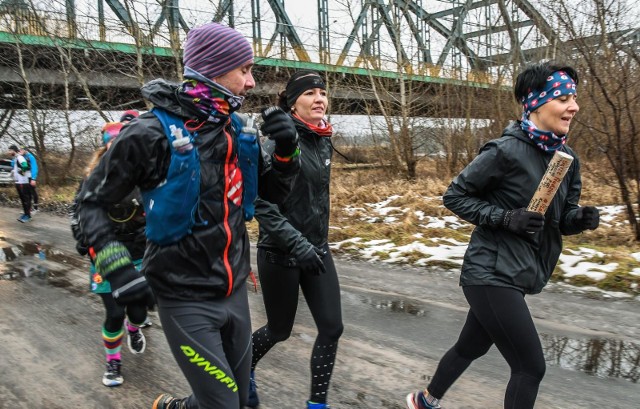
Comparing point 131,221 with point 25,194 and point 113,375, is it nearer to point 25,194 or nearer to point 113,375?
point 113,375

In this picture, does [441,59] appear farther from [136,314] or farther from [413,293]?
[136,314]

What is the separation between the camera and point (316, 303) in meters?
3.14

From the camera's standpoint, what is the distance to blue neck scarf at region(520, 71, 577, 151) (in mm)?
2637

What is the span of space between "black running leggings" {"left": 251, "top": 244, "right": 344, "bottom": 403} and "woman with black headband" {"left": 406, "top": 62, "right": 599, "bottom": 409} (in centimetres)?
82

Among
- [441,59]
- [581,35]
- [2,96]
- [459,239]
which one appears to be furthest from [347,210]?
[2,96]

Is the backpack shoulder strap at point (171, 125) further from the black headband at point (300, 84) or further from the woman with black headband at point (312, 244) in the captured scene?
the black headband at point (300, 84)

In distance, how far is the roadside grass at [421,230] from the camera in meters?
6.51

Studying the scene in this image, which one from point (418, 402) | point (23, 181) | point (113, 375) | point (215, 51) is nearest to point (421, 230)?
point (418, 402)

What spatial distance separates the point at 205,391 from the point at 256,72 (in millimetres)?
21454

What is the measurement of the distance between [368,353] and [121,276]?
282cm

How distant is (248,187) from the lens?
7.71 ft

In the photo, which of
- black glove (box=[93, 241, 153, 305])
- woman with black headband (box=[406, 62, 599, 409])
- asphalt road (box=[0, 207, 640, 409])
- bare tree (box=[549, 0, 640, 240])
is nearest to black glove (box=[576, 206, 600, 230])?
woman with black headband (box=[406, 62, 599, 409])

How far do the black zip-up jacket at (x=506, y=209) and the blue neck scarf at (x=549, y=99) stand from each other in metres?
0.04

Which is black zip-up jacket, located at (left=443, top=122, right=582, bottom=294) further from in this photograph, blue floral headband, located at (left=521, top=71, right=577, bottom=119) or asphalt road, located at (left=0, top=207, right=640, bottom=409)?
asphalt road, located at (left=0, top=207, right=640, bottom=409)
